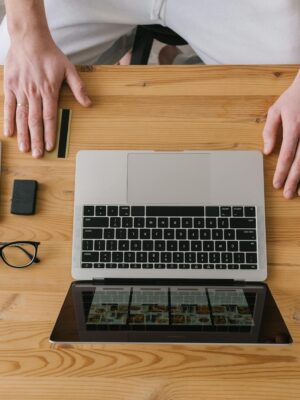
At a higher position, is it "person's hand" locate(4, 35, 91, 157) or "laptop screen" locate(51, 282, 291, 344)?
"person's hand" locate(4, 35, 91, 157)

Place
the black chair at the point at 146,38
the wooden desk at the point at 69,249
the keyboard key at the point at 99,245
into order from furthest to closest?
the black chair at the point at 146,38
the keyboard key at the point at 99,245
the wooden desk at the point at 69,249

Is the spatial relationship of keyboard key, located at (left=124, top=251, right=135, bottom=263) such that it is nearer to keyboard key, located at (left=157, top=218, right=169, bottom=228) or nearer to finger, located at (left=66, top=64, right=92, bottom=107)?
keyboard key, located at (left=157, top=218, right=169, bottom=228)

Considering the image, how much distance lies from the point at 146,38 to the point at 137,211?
0.48 m

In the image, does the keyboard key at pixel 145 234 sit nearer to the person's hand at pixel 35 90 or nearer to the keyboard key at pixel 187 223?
the keyboard key at pixel 187 223

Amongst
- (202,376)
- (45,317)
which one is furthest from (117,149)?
(202,376)

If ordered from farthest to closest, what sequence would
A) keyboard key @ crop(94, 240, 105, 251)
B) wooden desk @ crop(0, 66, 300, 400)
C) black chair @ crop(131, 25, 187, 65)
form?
black chair @ crop(131, 25, 187, 65) < keyboard key @ crop(94, 240, 105, 251) < wooden desk @ crop(0, 66, 300, 400)

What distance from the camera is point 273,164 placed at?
31.8 inches

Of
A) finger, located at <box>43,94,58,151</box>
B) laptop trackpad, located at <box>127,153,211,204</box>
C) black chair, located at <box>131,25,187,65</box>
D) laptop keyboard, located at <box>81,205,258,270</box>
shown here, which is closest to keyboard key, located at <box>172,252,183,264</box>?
laptop keyboard, located at <box>81,205,258,270</box>

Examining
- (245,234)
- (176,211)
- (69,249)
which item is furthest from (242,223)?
(69,249)

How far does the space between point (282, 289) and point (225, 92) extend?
413 mm

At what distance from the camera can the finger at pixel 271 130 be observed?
0.80 meters

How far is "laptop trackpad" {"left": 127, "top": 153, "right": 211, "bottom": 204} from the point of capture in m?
0.77

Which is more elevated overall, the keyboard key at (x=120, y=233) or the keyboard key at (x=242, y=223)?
the keyboard key at (x=242, y=223)

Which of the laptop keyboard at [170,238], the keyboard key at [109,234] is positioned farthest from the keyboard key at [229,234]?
the keyboard key at [109,234]
